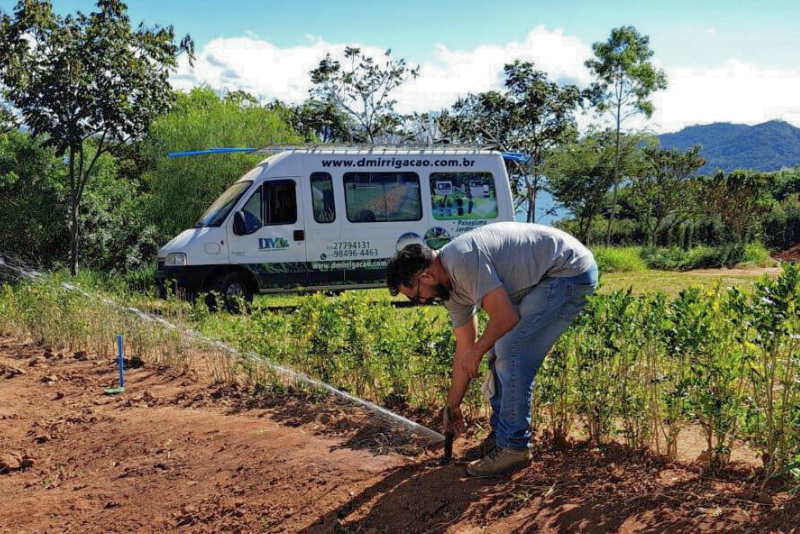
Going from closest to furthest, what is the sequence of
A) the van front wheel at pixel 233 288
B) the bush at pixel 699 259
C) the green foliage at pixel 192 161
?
the van front wheel at pixel 233 288, the green foliage at pixel 192 161, the bush at pixel 699 259

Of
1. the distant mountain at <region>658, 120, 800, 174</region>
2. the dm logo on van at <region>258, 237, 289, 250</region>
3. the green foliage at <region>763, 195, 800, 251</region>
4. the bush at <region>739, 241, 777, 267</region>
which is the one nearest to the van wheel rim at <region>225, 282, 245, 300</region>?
the dm logo on van at <region>258, 237, 289, 250</region>

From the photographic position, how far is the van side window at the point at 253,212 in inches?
432

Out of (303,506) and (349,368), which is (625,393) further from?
(349,368)

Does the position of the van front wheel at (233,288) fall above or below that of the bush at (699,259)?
above

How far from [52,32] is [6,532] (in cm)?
1085

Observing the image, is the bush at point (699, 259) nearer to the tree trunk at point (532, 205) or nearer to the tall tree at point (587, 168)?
the tall tree at point (587, 168)

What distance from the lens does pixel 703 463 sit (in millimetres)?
3545

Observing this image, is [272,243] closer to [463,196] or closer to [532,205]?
[463,196]

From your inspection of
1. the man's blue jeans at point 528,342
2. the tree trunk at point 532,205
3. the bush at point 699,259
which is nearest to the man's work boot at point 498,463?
the man's blue jeans at point 528,342

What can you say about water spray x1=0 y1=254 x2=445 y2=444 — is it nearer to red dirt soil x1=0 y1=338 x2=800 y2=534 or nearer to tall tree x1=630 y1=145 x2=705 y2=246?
red dirt soil x1=0 y1=338 x2=800 y2=534

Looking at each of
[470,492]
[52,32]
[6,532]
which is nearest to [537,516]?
[470,492]

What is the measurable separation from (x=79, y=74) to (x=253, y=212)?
426cm

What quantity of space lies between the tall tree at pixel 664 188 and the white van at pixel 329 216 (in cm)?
1609

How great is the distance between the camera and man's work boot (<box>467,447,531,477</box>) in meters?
3.61
